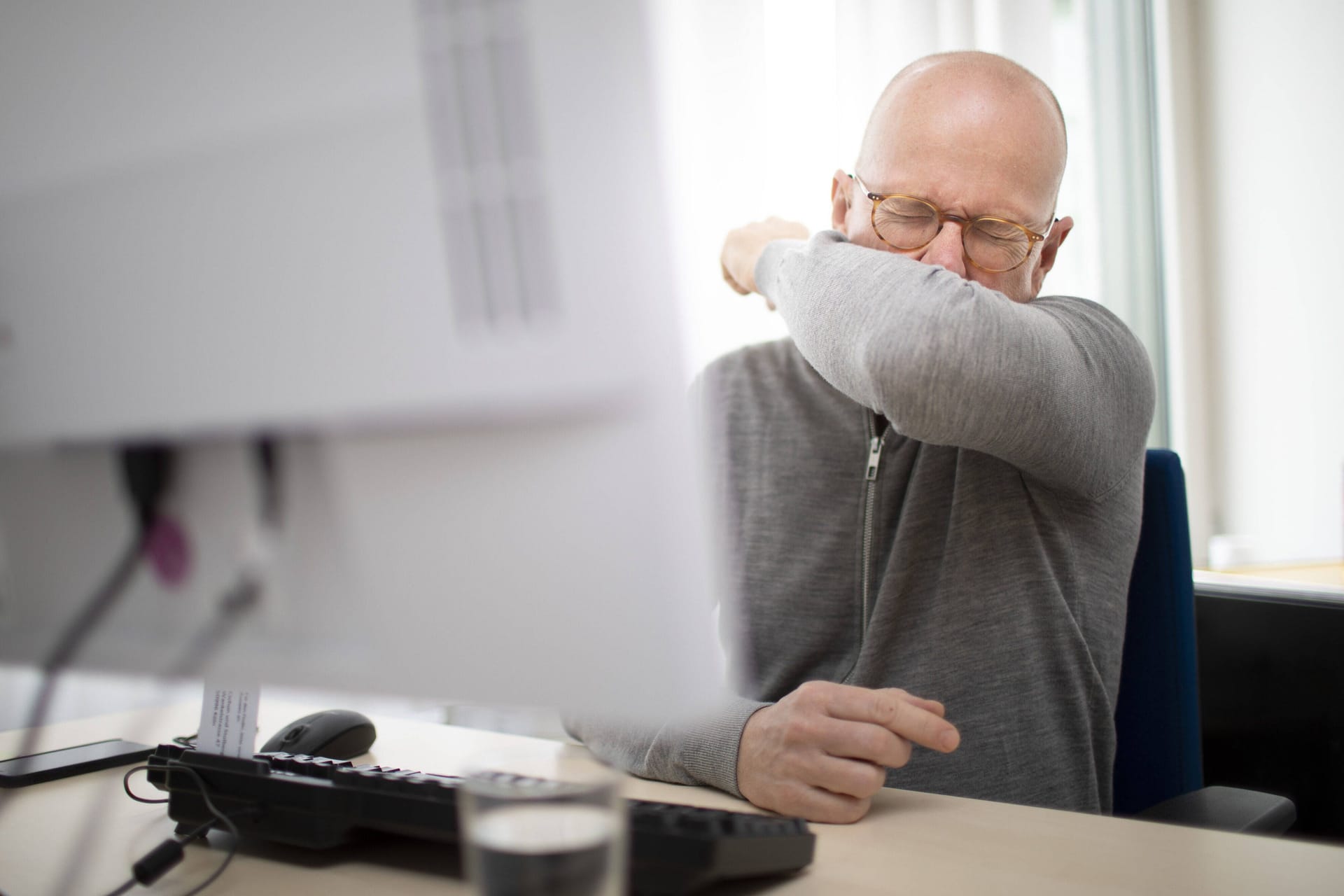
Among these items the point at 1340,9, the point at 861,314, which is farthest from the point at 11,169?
the point at 1340,9

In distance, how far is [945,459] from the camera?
1092 mm

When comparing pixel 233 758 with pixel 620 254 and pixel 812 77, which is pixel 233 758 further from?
pixel 812 77

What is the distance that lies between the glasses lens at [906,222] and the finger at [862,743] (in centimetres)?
54

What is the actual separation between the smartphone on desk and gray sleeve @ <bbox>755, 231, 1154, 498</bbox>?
0.69 metres

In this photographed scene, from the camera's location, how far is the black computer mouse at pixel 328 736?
0.84m

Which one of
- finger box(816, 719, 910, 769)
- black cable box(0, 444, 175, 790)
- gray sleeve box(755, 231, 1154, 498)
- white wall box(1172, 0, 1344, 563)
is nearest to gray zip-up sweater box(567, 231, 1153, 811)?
gray sleeve box(755, 231, 1154, 498)

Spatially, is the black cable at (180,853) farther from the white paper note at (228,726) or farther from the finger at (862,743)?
the finger at (862,743)

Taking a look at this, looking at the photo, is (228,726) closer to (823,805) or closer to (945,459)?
(823,805)

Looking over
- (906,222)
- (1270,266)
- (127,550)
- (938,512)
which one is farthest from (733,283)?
(1270,266)

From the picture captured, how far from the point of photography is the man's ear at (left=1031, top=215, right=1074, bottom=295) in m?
1.11

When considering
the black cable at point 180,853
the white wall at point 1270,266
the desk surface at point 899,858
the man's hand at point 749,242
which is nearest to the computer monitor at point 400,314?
the desk surface at point 899,858

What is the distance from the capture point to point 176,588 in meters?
0.34

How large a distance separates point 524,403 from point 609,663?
0.08m

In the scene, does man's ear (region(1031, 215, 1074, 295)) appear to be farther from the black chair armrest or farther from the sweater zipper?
the black chair armrest
